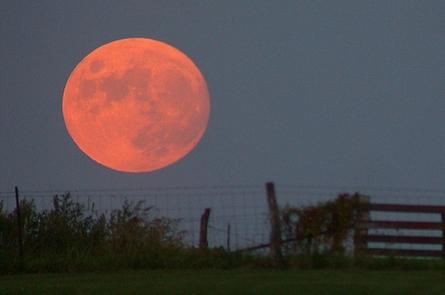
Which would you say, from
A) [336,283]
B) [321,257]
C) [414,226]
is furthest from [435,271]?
[414,226]

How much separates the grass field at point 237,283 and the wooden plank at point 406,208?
4.89 metres

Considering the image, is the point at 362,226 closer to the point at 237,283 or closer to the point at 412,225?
the point at 412,225

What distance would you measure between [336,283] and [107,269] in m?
6.40

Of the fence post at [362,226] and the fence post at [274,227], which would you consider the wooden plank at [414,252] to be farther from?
the fence post at [274,227]

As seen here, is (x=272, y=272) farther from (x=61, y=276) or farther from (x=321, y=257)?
(x=61, y=276)

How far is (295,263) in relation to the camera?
68.2 ft

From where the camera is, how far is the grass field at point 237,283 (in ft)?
52.9

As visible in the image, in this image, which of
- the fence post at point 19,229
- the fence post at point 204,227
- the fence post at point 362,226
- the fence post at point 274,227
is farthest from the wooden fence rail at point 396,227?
the fence post at point 19,229

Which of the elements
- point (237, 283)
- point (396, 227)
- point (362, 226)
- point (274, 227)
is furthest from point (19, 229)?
point (396, 227)

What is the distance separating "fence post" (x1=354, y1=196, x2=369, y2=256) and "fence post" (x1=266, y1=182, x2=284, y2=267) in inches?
87.5

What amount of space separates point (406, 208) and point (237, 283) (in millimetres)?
9595

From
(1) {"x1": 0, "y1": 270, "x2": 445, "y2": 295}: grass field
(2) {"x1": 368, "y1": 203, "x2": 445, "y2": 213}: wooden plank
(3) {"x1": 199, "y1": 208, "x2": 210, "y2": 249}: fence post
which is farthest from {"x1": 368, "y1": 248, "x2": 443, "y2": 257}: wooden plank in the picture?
(1) {"x1": 0, "y1": 270, "x2": 445, "y2": 295}: grass field

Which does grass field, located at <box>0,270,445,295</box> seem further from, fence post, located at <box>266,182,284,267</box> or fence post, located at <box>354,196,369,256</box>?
fence post, located at <box>354,196,369,256</box>

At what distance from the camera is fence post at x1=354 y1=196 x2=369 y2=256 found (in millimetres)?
23234
